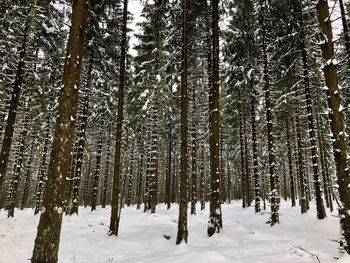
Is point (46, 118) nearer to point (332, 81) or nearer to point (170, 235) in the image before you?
point (170, 235)

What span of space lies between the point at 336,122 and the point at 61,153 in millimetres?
6846

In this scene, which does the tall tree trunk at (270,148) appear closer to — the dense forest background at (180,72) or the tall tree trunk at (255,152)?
the dense forest background at (180,72)

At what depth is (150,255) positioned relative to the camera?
36.0ft

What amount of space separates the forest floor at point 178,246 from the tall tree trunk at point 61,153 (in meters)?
3.02

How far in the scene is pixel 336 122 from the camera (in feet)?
25.1

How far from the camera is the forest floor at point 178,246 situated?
377 inches

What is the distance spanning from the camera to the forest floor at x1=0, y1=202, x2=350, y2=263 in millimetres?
9586

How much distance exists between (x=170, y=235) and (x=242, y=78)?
474 inches

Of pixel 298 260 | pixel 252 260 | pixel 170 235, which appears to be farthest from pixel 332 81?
pixel 170 235

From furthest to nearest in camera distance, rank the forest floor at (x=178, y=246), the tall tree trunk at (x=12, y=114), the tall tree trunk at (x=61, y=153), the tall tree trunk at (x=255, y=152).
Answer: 1. the tall tree trunk at (x=255, y=152)
2. the tall tree trunk at (x=12, y=114)
3. the forest floor at (x=178, y=246)
4. the tall tree trunk at (x=61, y=153)

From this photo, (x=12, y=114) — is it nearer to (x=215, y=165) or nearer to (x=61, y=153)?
(x=61, y=153)

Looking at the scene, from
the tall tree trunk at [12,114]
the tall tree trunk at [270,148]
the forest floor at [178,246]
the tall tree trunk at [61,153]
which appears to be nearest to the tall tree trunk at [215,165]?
the forest floor at [178,246]

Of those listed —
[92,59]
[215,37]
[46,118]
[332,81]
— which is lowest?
[332,81]

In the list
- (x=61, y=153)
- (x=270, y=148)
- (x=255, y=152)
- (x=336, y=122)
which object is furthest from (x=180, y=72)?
(x=61, y=153)
